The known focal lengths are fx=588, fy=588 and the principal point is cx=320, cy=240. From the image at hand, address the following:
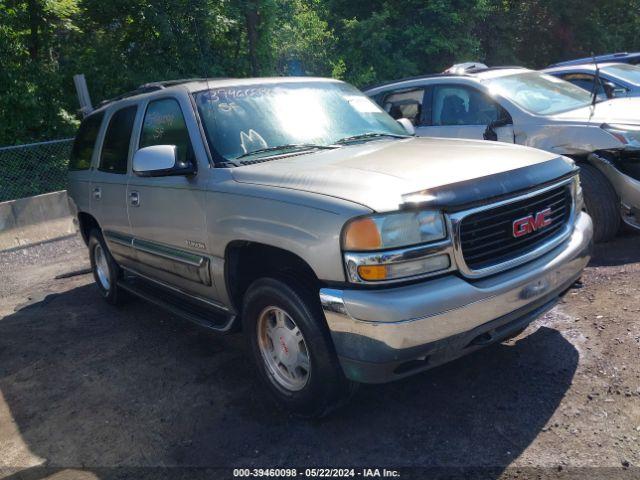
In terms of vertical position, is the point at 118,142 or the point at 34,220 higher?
the point at 118,142

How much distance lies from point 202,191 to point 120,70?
34.4ft

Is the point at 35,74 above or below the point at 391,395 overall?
above

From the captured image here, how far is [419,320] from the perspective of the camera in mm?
2645

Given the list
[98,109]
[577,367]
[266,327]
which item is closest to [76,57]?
[98,109]

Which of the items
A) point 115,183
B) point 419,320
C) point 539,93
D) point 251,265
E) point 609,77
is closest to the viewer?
point 419,320

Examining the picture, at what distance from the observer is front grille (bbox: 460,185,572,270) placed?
9.46ft

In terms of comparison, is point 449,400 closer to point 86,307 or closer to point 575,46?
point 86,307

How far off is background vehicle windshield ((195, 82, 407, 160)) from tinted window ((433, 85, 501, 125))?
7.94 ft

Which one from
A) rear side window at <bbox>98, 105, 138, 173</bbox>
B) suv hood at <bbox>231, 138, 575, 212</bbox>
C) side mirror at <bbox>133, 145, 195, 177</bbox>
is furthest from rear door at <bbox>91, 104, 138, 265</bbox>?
suv hood at <bbox>231, 138, 575, 212</bbox>

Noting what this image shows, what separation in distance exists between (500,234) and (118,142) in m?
3.44

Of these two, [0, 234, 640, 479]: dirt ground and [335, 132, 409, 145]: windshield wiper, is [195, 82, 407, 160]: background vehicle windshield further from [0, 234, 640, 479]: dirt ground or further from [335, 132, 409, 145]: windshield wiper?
[0, 234, 640, 479]: dirt ground

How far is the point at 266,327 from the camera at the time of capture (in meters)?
3.46

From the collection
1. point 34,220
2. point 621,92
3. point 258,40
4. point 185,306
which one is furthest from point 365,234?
point 258,40

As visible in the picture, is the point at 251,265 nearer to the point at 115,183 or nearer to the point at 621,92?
the point at 115,183
